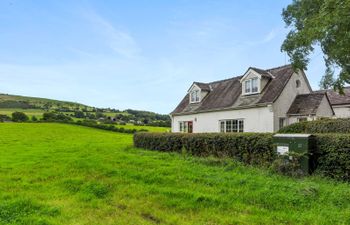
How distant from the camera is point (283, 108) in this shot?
2064cm

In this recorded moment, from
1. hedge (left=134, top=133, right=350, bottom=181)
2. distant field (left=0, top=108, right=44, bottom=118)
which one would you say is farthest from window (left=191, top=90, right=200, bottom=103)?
distant field (left=0, top=108, right=44, bottom=118)

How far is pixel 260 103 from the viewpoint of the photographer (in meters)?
20.7

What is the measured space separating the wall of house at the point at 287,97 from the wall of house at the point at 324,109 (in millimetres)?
1784

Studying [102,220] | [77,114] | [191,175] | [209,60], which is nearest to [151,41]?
[209,60]

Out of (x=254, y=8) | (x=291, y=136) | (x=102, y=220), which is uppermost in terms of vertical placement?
(x=254, y=8)

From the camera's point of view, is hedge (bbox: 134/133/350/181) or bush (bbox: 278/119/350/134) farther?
bush (bbox: 278/119/350/134)

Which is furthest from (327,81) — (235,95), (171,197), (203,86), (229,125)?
(171,197)

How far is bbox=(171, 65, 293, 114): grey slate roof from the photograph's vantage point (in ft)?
68.8

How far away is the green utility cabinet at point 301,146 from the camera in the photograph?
9422 millimetres

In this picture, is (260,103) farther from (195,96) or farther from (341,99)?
(341,99)

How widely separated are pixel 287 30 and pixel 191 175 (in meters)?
16.2

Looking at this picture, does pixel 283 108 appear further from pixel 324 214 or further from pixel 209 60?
pixel 324 214

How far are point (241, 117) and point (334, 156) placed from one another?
13383mm

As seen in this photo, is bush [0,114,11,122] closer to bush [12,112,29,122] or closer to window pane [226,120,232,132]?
bush [12,112,29,122]
